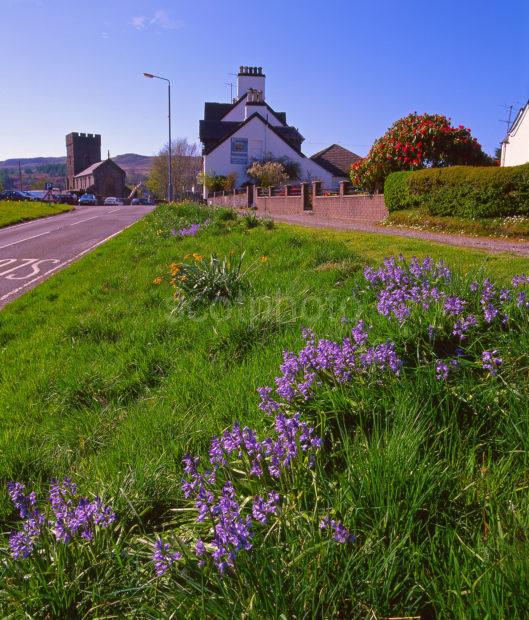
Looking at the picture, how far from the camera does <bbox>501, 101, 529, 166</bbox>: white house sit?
1244 inches

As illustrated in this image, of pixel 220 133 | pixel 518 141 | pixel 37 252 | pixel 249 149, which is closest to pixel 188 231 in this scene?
pixel 37 252

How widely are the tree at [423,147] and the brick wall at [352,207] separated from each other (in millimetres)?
1339

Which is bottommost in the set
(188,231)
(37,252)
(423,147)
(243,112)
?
(37,252)

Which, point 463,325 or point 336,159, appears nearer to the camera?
point 463,325

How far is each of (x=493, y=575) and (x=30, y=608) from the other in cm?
161

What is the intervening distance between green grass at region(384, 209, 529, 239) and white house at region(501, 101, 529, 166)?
16194mm

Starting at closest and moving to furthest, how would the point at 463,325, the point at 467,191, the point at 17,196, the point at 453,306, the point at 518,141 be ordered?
1. the point at 463,325
2. the point at 453,306
3. the point at 467,191
4. the point at 518,141
5. the point at 17,196

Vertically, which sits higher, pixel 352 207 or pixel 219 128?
pixel 219 128

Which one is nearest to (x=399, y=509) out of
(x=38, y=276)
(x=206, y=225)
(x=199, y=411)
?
(x=199, y=411)

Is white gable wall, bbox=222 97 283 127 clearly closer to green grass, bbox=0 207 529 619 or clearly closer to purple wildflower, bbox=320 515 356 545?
green grass, bbox=0 207 529 619

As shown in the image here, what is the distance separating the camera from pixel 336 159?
2566 inches

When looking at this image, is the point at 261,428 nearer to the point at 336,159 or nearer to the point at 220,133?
the point at 220,133

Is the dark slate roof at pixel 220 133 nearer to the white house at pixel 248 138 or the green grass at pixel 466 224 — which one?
the white house at pixel 248 138

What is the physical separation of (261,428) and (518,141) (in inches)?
1371
